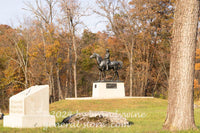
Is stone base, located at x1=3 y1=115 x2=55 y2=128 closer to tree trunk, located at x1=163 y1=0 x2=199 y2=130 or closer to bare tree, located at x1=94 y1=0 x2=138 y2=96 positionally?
tree trunk, located at x1=163 y1=0 x2=199 y2=130

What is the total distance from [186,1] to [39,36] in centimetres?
3209

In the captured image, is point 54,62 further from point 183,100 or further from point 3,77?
point 183,100

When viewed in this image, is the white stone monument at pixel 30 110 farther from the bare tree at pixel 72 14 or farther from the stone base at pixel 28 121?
the bare tree at pixel 72 14

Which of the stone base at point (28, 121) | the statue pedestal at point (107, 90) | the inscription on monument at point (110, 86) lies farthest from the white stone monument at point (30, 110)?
the inscription on monument at point (110, 86)

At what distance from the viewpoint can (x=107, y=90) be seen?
29.4 m

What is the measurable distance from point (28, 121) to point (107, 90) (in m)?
20.4

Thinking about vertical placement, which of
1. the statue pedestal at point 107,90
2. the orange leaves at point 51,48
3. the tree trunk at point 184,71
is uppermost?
the orange leaves at point 51,48

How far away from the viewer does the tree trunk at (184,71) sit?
334 inches

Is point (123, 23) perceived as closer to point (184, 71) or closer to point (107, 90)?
point (107, 90)

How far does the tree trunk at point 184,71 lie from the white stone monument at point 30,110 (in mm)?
3889

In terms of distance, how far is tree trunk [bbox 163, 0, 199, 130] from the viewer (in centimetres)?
849

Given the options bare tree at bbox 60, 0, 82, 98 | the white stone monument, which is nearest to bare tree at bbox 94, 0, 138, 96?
bare tree at bbox 60, 0, 82, 98

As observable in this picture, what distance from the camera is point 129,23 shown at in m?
37.9

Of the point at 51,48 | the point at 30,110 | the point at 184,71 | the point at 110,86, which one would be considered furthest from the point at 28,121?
the point at 51,48
